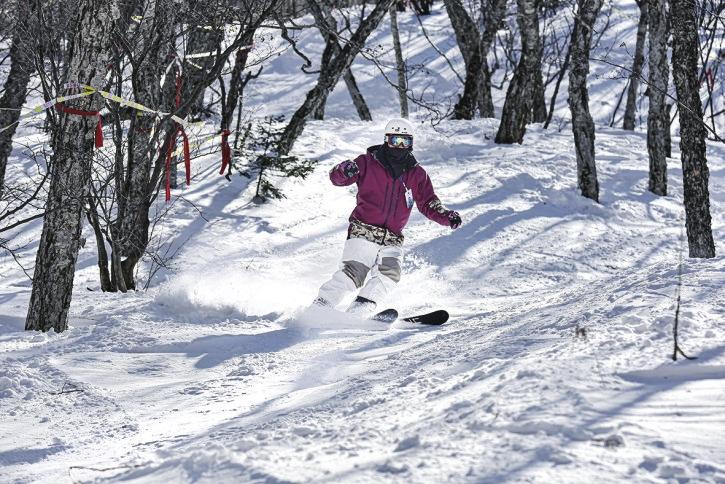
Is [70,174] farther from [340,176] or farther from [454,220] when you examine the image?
[454,220]

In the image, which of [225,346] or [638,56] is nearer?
[225,346]

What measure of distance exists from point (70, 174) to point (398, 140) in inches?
95.5

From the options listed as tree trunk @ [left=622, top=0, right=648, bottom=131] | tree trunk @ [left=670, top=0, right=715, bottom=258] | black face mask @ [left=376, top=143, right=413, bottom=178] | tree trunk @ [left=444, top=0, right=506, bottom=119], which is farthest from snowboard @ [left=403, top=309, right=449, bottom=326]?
tree trunk @ [left=622, top=0, right=648, bottom=131]

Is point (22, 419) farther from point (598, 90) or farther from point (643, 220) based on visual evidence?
point (598, 90)

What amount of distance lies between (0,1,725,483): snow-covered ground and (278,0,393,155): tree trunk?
2064 mm

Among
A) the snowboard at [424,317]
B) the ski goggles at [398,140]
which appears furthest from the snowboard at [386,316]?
the ski goggles at [398,140]

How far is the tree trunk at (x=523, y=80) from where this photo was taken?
1191cm

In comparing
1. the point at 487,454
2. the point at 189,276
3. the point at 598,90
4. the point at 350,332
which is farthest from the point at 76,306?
the point at 598,90

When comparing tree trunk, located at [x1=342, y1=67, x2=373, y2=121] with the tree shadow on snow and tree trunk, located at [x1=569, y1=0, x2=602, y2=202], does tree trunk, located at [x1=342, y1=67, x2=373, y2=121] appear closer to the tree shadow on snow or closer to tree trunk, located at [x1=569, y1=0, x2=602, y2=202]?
tree trunk, located at [x1=569, y1=0, x2=602, y2=202]

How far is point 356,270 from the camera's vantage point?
630cm

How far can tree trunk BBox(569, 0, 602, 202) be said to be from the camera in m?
10.6

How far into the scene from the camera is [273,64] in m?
24.2

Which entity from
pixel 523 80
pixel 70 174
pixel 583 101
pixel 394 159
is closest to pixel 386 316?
pixel 394 159

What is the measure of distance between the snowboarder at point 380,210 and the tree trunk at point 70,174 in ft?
6.23
